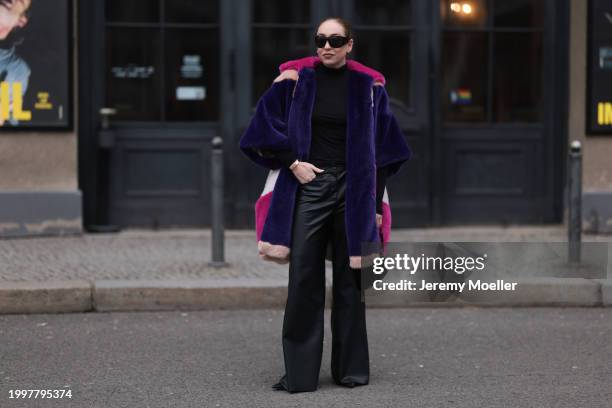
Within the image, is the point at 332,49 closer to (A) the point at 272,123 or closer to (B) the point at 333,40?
(B) the point at 333,40

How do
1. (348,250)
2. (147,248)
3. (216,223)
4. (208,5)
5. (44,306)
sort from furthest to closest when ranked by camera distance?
(208,5) < (147,248) < (216,223) < (44,306) < (348,250)

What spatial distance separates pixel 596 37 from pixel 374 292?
5965 millimetres

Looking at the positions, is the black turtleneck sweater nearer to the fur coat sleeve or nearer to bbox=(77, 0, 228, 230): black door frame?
the fur coat sleeve

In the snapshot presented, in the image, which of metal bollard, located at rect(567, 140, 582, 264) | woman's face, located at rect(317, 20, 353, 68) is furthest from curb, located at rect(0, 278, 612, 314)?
woman's face, located at rect(317, 20, 353, 68)

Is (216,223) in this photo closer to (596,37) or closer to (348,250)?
(348,250)

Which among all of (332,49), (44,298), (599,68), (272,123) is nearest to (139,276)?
(44,298)

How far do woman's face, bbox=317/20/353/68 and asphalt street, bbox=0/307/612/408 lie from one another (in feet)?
5.36

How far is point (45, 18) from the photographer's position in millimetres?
10672

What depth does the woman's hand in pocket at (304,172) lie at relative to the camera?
5.79 meters

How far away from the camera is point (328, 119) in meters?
5.83

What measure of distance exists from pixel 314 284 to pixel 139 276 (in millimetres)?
3166

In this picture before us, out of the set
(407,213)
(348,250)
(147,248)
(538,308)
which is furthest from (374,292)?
(407,213)

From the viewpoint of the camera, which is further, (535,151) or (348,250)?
(535,151)

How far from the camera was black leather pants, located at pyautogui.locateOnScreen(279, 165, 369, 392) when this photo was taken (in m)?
5.88
